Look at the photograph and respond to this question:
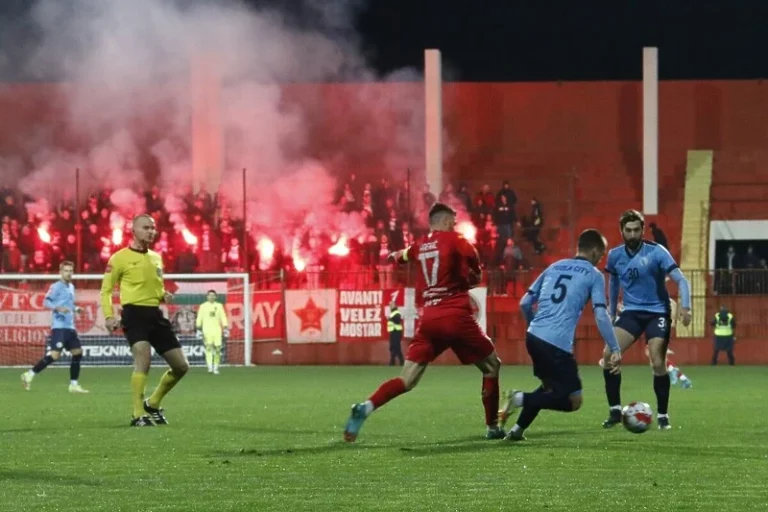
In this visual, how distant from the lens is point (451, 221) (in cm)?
1095

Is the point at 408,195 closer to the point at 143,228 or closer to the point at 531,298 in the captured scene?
the point at 143,228

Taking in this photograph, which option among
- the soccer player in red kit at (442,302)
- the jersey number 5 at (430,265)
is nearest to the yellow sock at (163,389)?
the soccer player in red kit at (442,302)

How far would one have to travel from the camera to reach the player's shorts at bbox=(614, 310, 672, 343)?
40.8 feet

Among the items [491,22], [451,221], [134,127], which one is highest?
[491,22]

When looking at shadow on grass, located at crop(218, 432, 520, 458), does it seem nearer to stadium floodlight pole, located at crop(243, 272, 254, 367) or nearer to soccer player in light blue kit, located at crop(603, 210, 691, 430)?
soccer player in light blue kit, located at crop(603, 210, 691, 430)

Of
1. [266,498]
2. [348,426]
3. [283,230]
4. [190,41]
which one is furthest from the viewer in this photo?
[190,41]

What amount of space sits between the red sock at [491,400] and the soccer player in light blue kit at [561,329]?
0.30 metres

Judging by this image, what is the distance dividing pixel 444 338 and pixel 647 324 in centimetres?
251

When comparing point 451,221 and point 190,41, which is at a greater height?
point 190,41

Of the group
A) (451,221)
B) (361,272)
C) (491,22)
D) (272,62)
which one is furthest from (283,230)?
(451,221)

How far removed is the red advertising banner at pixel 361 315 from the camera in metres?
33.6

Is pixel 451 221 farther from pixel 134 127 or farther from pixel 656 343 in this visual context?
pixel 134 127

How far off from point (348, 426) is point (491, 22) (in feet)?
115

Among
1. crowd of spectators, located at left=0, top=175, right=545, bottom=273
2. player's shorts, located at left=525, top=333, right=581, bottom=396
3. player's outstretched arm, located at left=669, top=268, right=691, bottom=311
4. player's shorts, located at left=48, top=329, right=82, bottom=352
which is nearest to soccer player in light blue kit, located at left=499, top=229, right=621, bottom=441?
player's shorts, located at left=525, top=333, right=581, bottom=396
